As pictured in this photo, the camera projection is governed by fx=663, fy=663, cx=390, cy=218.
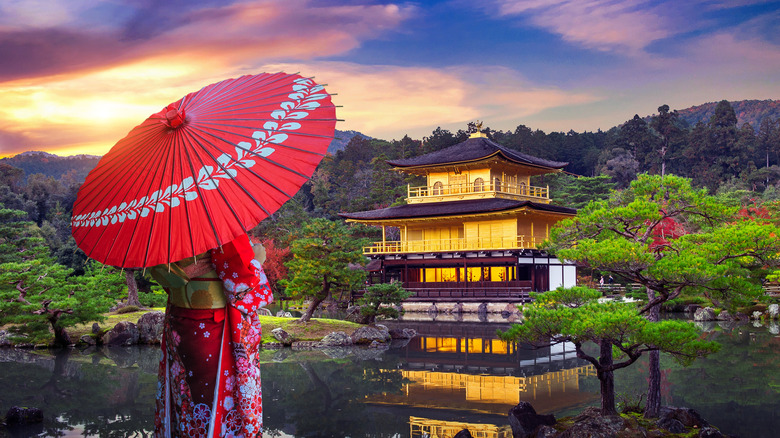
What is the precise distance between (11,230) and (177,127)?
1788cm

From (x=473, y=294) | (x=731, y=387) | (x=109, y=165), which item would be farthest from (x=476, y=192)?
(x=109, y=165)

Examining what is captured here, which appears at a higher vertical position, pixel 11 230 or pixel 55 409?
pixel 11 230

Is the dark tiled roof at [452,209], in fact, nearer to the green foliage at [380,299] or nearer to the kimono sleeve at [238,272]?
the green foliage at [380,299]

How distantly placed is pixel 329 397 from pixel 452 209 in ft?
66.2

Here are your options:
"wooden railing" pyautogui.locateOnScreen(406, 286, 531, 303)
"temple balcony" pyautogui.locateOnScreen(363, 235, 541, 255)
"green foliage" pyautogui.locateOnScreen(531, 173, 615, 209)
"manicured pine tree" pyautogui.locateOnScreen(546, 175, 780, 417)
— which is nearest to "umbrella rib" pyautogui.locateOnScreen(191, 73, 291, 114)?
"manicured pine tree" pyautogui.locateOnScreen(546, 175, 780, 417)

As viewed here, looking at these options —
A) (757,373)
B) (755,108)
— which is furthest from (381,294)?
→ (755,108)

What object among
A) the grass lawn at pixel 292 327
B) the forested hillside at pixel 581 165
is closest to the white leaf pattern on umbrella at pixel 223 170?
the grass lawn at pixel 292 327

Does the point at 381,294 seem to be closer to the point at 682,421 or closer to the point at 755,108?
the point at 682,421

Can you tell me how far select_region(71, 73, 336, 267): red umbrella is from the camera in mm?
3158

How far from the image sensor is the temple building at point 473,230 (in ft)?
89.9

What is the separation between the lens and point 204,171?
3.29 meters

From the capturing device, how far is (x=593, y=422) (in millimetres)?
6641

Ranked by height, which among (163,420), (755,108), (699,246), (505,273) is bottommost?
(505,273)

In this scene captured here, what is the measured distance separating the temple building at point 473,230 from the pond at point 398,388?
12.0 meters
